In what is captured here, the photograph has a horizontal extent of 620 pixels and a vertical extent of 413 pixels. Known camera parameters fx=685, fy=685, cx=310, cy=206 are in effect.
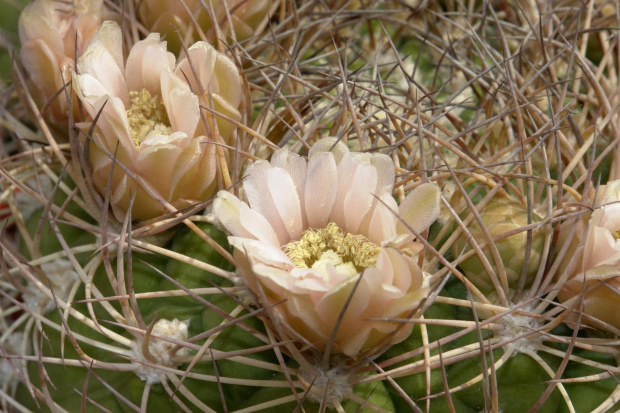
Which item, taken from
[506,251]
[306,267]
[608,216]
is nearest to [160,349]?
[306,267]

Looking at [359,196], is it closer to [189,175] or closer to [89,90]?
[189,175]

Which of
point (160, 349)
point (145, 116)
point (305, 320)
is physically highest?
point (145, 116)

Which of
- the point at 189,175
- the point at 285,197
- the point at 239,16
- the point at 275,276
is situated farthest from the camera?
the point at 239,16

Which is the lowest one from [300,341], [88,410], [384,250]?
[88,410]

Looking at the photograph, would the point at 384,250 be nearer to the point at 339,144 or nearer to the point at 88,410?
the point at 339,144

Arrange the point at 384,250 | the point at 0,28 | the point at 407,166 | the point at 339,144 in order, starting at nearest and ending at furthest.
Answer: the point at 384,250 < the point at 339,144 < the point at 407,166 < the point at 0,28

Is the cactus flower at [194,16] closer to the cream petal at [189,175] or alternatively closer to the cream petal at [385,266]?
the cream petal at [189,175]

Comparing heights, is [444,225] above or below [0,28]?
below

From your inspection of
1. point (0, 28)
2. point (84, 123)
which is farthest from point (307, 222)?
point (0, 28)
